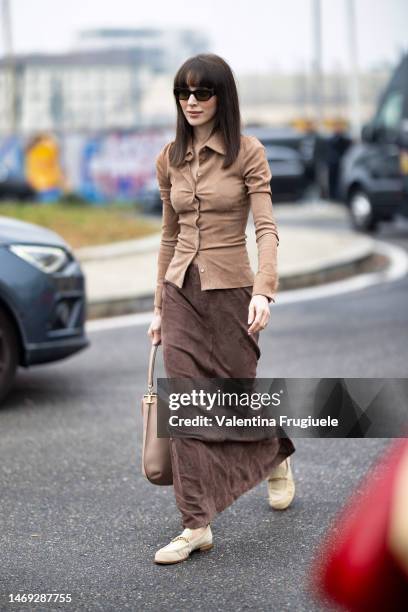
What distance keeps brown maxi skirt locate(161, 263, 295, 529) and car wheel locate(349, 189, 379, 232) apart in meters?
12.7

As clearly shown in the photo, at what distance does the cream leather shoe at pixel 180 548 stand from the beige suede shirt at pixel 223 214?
89 cm

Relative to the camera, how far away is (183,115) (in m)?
4.25

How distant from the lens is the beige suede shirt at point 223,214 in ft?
13.7

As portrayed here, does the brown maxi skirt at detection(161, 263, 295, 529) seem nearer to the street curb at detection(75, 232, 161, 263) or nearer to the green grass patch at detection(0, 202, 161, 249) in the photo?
the street curb at detection(75, 232, 161, 263)

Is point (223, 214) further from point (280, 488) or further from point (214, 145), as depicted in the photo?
point (280, 488)

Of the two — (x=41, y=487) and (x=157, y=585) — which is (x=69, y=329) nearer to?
(x=41, y=487)

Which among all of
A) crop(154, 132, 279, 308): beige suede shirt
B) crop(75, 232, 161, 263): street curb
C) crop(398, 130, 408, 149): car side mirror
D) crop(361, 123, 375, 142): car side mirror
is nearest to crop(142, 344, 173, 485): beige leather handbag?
crop(154, 132, 279, 308): beige suede shirt

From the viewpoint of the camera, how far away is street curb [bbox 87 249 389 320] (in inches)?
407

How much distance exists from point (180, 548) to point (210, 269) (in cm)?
99

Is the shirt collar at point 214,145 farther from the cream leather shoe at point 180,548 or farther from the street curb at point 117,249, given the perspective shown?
the street curb at point 117,249

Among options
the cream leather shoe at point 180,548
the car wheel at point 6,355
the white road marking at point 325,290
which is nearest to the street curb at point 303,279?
the white road marking at point 325,290

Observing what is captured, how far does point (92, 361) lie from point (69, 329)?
4.36ft

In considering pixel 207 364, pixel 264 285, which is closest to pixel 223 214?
pixel 264 285

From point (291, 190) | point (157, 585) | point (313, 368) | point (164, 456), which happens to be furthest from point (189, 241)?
point (291, 190)
